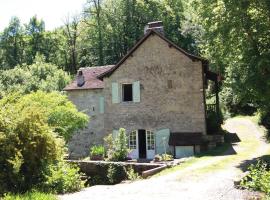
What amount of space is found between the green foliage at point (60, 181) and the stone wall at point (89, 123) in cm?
1723

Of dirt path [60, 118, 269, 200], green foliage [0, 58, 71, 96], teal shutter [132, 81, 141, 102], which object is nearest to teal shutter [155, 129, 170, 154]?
teal shutter [132, 81, 141, 102]

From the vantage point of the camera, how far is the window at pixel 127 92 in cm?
2767

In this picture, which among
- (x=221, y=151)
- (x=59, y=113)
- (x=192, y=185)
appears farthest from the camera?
(x=59, y=113)

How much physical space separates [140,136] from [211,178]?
12.6 meters

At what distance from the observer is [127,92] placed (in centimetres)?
2797

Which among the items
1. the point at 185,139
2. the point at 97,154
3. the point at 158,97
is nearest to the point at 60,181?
the point at 97,154

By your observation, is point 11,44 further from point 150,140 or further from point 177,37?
point 150,140

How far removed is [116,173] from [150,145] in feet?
23.4

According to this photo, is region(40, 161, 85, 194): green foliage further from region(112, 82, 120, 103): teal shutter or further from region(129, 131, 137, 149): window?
region(112, 82, 120, 103): teal shutter

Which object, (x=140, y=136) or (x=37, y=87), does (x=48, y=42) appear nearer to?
(x=37, y=87)

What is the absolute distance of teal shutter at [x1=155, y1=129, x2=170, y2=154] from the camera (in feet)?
83.8

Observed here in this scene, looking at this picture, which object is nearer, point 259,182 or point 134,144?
point 259,182

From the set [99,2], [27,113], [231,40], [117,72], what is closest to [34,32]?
[99,2]

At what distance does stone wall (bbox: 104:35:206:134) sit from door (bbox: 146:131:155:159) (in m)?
0.47
